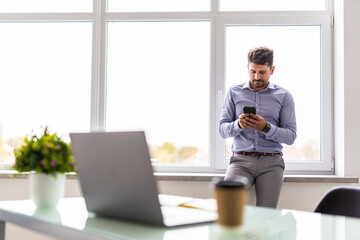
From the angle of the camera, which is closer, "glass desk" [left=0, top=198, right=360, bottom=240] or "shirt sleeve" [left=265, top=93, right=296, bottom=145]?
"glass desk" [left=0, top=198, right=360, bottom=240]

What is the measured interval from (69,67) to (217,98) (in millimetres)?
1316

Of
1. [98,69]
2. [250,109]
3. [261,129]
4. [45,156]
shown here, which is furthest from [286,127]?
[45,156]

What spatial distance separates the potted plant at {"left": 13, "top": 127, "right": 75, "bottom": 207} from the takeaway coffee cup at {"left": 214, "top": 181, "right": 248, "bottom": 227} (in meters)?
0.76

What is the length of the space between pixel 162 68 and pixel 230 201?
2.90m

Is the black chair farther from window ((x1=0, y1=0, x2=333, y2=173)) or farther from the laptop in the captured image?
window ((x1=0, y1=0, x2=333, y2=173))

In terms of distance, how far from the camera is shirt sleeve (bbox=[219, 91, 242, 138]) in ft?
10.0

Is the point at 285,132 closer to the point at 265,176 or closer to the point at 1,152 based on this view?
the point at 265,176

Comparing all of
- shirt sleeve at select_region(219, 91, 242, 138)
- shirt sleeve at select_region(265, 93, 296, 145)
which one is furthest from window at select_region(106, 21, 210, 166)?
shirt sleeve at select_region(265, 93, 296, 145)

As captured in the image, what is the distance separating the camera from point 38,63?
387 cm

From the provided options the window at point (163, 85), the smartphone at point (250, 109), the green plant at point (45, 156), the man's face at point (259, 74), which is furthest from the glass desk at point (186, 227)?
the window at point (163, 85)

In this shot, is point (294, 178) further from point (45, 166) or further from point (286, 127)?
point (45, 166)

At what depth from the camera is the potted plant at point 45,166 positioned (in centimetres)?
151

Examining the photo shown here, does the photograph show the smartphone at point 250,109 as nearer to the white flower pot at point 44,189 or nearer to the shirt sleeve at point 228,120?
the shirt sleeve at point 228,120

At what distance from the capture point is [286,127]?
308cm
